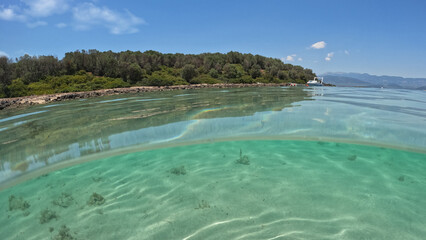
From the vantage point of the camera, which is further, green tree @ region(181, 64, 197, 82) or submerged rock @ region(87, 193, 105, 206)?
green tree @ region(181, 64, 197, 82)

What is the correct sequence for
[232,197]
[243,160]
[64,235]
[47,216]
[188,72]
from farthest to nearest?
[188,72] < [243,160] < [232,197] < [47,216] < [64,235]

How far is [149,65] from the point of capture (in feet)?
153

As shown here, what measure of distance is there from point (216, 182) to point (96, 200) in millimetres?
2292

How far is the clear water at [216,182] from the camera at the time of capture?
3016 millimetres

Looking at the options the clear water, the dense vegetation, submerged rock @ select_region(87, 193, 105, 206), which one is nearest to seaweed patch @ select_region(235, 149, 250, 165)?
the clear water

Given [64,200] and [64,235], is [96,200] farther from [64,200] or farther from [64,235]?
[64,235]

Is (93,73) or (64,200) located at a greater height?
(93,73)

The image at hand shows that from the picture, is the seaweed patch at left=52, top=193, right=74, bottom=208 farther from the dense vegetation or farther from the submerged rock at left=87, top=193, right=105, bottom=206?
the dense vegetation

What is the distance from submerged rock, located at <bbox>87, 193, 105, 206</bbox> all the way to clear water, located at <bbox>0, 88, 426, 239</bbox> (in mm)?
21

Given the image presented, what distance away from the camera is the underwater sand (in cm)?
295

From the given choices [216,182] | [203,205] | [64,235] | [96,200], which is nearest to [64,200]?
[96,200]

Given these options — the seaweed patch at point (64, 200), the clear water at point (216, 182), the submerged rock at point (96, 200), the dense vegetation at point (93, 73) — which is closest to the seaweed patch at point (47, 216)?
the clear water at point (216, 182)

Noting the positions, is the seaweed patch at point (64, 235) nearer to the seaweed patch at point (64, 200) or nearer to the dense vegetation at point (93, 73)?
the seaweed patch at point (64, 200)

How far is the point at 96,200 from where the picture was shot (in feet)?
12.4
